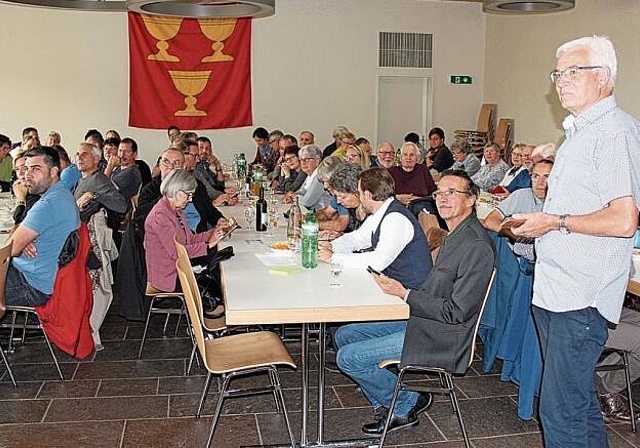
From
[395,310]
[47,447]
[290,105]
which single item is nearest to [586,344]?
[395,310]

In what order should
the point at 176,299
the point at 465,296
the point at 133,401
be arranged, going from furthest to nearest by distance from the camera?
the point at 176,299 < the point at 133,401 < the point at 465,296

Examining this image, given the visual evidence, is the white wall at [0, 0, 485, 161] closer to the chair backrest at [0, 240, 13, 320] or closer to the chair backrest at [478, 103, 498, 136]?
the chair backrest at [478, 103, 498, 136]

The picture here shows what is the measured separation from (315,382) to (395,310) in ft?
4.51

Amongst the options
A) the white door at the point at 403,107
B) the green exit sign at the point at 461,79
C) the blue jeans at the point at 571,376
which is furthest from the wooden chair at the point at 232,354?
the green exit sign at the point at 461,79

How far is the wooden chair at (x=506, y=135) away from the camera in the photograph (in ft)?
37.1

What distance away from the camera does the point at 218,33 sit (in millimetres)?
10992

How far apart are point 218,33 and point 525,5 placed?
19.0 ft

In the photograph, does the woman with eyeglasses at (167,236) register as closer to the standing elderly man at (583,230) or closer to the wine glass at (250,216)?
the wine glass at (250,216)

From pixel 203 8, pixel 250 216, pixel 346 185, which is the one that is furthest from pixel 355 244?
pixel 203 8

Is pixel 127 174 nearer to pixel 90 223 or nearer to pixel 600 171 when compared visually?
pixel 90 223

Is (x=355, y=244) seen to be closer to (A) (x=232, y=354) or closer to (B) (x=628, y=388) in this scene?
(A) (x=232, y=354)

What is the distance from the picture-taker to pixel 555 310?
232cm

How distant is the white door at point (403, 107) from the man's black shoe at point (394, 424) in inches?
344

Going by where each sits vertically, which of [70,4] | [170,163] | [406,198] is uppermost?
[70,4]
